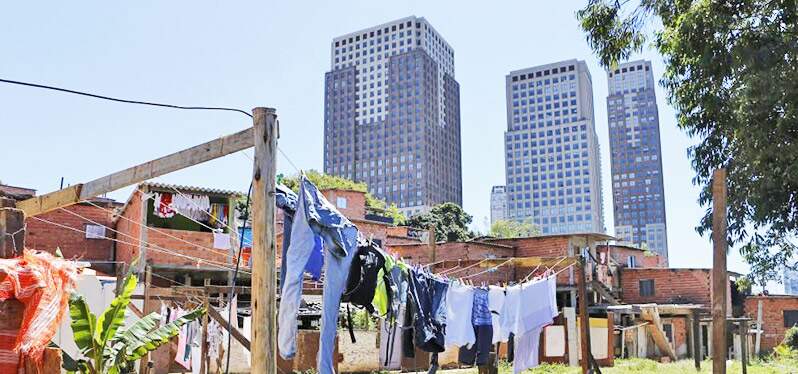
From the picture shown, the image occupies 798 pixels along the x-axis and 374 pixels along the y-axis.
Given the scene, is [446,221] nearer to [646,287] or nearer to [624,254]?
[624,254]

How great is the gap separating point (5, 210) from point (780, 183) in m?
9.99

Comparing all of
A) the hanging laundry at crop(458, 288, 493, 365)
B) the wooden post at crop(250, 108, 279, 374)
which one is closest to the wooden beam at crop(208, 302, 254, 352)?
the hanging laundry at crop(458, 288, 493, 365)

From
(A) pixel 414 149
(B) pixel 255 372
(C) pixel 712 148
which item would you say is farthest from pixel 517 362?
(A) pixel 414 149

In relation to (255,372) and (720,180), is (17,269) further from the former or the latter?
(720,180)

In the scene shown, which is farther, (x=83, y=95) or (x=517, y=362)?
(x=517, y=362)

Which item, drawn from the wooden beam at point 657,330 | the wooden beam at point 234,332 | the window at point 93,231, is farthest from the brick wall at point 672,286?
the wooden beam at point 234,332

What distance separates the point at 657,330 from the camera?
2691 centimetres

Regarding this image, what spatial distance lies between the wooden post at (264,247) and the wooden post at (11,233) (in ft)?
5.67

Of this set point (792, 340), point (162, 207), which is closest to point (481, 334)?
point (162, 207)

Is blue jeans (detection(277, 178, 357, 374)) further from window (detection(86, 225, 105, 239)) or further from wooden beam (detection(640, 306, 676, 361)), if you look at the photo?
window (detection(86, 225, 105, 239))

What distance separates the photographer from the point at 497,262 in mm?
14148

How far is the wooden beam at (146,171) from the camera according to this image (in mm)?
5910

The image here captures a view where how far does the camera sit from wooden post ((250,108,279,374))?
539cm

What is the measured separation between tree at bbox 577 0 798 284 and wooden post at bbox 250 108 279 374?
7391mm
